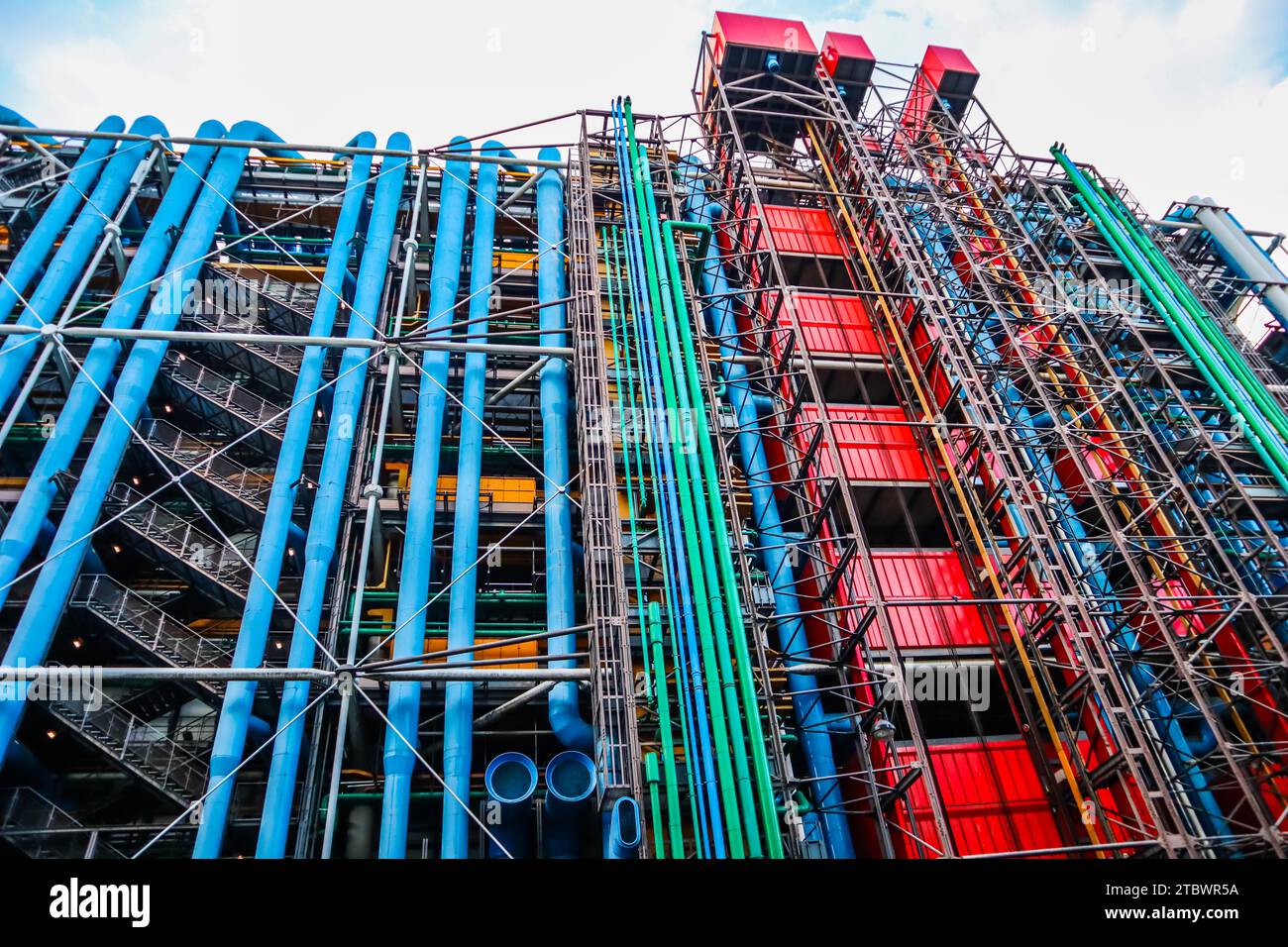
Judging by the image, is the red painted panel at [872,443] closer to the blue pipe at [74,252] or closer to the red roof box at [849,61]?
the red roof box at [849,61]

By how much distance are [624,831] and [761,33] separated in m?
28.4

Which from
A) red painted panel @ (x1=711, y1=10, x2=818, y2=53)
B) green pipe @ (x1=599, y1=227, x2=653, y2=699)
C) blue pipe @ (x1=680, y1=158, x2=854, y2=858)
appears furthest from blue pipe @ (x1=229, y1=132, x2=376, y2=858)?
red painted panel @ (x1=711, y1=10, x2=818, y2=53)

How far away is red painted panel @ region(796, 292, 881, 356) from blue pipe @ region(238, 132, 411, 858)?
→ 38.3ft

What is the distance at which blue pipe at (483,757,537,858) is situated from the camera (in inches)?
602

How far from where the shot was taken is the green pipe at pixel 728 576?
13938mm

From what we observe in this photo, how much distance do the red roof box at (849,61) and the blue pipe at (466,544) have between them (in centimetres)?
1418

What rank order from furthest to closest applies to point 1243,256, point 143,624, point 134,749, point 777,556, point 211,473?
point 1243,256 < point 211,473 < point 777,556 < point 143,624 < point 134,749

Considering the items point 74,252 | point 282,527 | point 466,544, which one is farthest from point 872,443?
point 74,252

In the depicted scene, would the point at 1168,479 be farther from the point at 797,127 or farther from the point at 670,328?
the point at 797,127

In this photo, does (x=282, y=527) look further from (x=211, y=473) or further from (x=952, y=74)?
(x=952, y=74)

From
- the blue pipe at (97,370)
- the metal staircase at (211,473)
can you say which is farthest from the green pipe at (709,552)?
the blue pipe at (97,370)

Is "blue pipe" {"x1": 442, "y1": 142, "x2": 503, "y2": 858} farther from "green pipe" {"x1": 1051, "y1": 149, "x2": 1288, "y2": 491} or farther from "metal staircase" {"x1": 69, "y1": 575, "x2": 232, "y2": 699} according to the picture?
"green pipe" {"x1": 1051, "y1": 149, "x2": 1288, "y2": 491}

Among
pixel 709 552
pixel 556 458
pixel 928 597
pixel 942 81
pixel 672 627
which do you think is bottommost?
pixel 672 627

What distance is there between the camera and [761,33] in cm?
3231
